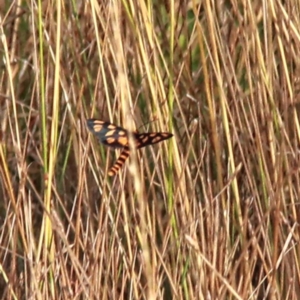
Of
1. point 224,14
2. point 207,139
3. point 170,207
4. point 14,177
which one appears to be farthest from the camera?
point 14,177

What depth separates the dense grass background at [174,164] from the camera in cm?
109

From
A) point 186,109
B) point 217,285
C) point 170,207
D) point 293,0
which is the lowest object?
point 217,285

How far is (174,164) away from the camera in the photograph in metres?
1.12

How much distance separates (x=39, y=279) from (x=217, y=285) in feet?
0.82

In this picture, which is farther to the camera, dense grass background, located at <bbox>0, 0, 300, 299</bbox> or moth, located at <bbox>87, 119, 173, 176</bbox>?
dense grass background, located at <bbox>0, 0, 300, 299</bbox>

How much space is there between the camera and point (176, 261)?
1130 millimetres

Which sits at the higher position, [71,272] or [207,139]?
[207,139]

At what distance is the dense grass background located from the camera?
1086mm

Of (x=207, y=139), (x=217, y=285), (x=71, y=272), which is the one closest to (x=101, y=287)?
(x=71, y=272)

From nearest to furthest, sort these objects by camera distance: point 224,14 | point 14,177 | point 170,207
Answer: point 170,207, point 224,14, point 14,177

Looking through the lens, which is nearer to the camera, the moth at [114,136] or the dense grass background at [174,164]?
the moth at [114,136]

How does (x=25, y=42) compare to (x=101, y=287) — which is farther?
(x=25, y=42)

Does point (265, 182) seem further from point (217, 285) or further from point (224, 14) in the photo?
point (224, 14)

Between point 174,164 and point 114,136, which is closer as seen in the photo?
point 114,136
